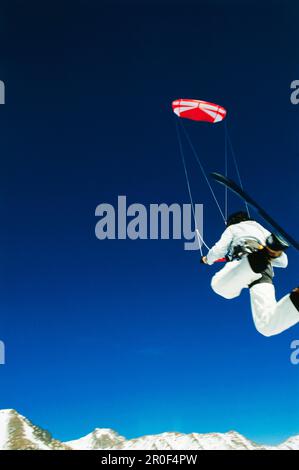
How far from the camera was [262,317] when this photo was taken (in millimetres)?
5230

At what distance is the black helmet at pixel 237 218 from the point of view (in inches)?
248

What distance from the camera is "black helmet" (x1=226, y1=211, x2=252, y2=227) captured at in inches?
248

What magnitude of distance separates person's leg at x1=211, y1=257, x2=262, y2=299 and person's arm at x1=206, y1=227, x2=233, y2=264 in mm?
292

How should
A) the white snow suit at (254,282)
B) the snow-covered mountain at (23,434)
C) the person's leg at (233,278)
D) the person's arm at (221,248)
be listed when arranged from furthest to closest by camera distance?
1. the snow-covered mountain at (23,434)
2. the person's arm at (221,248)
3. the person's leg at (233,278)
4. the white snow suit at (254,282)

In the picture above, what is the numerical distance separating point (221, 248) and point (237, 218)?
1.60 ft

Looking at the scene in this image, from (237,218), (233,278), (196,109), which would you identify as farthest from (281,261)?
(196,109)

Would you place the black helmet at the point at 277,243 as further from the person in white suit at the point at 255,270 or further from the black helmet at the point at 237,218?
the black helmet at the point at 237,218

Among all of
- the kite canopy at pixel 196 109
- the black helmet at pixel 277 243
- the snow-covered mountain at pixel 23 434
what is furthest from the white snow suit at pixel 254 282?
the snow-covered mountain at pixel 23 434

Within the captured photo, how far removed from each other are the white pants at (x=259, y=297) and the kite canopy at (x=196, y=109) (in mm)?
3656

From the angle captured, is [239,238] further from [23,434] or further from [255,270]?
[23,434]

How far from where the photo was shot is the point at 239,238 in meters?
5.92
